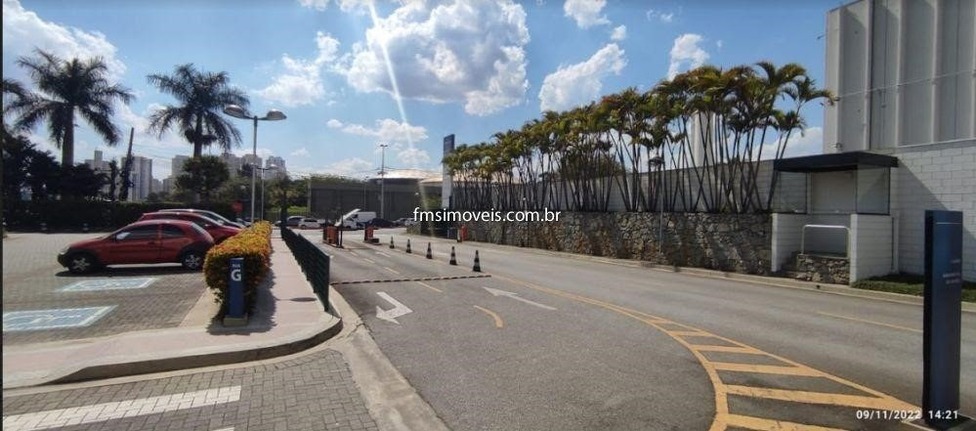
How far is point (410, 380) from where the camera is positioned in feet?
22.0

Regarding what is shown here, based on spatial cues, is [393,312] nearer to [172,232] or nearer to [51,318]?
[51,318]

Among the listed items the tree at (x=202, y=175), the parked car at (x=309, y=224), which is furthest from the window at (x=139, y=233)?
the parked car at (x=309, y=224)

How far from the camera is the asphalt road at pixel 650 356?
564 cm

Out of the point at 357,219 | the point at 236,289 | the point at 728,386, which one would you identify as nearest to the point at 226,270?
the point at 236,289

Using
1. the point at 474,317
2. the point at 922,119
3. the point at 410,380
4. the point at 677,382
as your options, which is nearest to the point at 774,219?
the point at 922,119

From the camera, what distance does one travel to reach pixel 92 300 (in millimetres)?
11648

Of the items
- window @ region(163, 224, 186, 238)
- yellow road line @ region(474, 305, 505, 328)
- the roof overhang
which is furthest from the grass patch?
window @ region(163, 224, 186, 238)

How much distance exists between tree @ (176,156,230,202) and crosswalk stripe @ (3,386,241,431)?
5036cm

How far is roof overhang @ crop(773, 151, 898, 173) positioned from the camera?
16.8m

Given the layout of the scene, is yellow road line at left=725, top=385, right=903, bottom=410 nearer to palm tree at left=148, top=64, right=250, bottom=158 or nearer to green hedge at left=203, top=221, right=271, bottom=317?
green hedge at left=203, top=221, right=271, bottom=317

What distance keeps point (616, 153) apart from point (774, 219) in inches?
424

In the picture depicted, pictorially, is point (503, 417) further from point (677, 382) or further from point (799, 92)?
point (799, 92)

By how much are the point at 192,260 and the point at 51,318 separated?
7.89 metres

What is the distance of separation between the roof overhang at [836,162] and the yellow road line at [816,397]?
43.1ft
